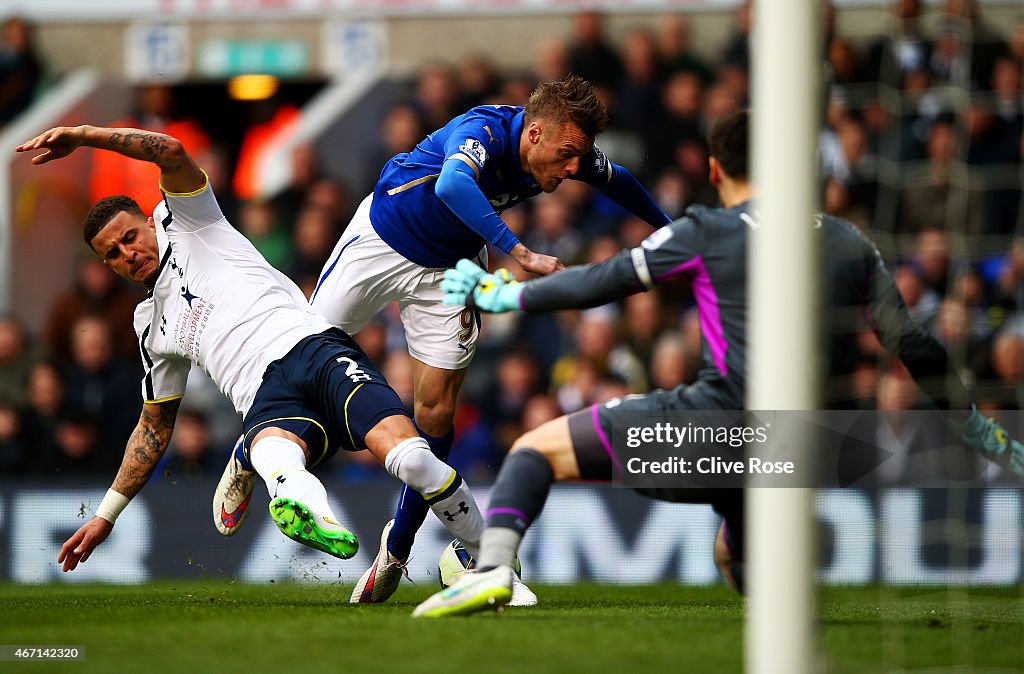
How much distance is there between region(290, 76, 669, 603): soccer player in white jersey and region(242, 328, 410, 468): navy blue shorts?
57 cm

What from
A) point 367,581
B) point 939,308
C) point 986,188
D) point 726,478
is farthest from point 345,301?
point 986,188

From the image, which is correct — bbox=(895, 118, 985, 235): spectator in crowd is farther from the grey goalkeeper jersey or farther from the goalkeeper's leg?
the goalkeeper's leg

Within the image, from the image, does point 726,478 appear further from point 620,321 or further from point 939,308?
point 620,321

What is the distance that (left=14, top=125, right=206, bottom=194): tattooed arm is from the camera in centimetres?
493

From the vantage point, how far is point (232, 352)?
540 cm

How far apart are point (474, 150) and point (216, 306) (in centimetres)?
124

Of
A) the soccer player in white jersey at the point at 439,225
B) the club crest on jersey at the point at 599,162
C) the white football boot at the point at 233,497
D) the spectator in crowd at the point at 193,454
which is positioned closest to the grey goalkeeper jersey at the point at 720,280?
the soccer player in white jersey at the point at 439,225

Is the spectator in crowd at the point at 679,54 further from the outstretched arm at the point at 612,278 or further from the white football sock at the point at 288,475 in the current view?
the outstretched arm at the point at 612,278

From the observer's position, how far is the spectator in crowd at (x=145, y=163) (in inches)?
427

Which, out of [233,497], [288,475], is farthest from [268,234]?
[288,475]

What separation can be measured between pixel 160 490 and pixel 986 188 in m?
5.37

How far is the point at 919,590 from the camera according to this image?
22.0ft

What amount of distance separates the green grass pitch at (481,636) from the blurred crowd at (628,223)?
5.14ft

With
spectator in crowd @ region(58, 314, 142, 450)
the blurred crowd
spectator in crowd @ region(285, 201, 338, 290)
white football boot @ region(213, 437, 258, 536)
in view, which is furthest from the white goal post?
spectator in crowd @ region(285, 201, 338, 290)
